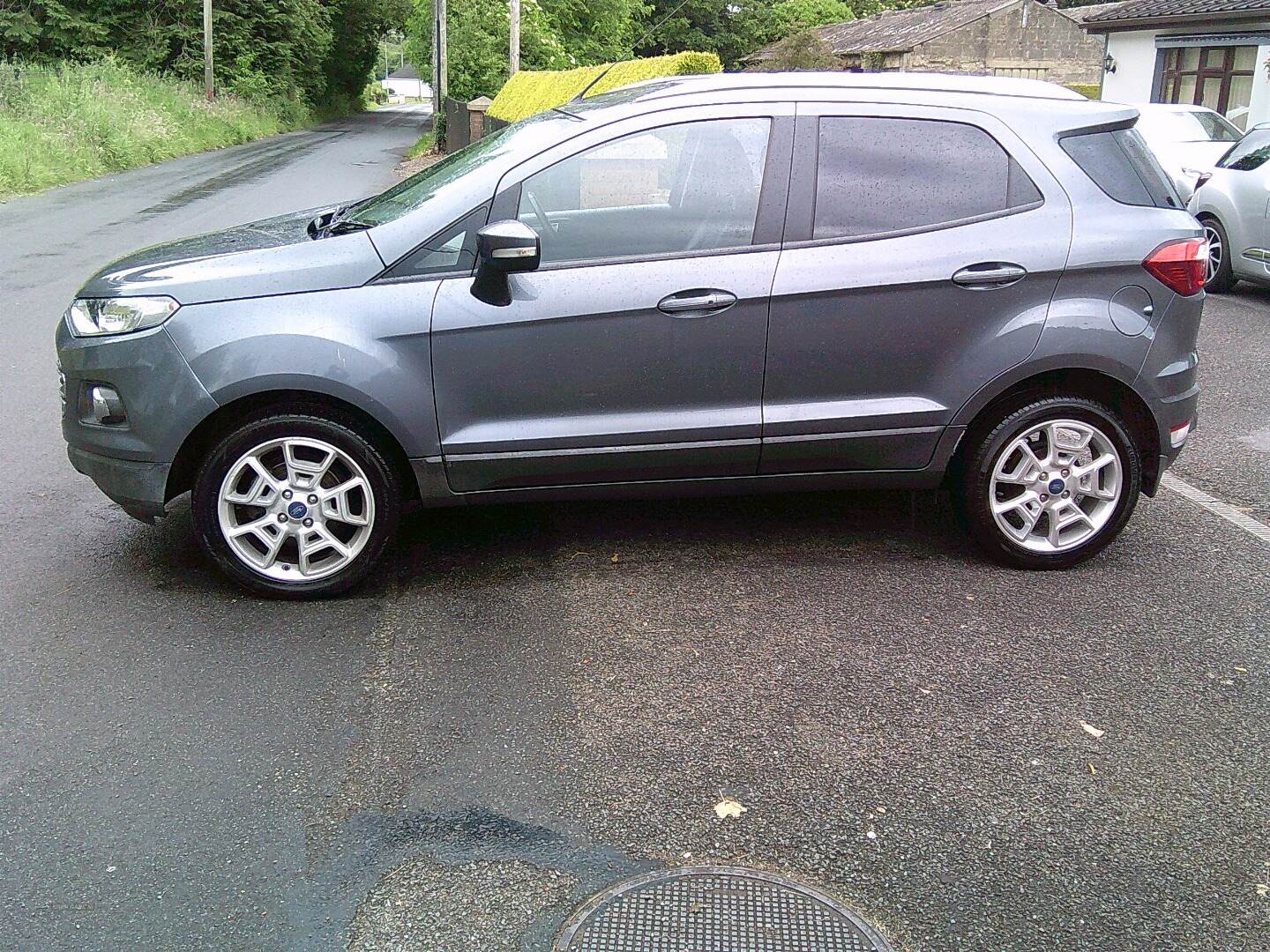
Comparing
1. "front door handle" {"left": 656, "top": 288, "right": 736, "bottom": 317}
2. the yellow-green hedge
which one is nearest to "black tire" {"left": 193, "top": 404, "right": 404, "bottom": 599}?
"front door handle" {"left": 656, "top": 288, "right": 736, "bottom": 317}

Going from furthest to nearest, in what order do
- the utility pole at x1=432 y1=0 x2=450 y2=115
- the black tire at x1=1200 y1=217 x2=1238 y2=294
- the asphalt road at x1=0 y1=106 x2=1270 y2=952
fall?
1. the utility pole at x1=432 y1=0 x2=450 y2=115
2. the black tire at x1=1200 y1=217 x2=1238 y2=294
3. the asphalt road at x1=0 y1=106 x2=1270 y2=952

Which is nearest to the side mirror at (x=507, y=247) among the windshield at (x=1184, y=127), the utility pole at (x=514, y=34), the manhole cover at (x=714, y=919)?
the manhole cover at (x=714, y=919)

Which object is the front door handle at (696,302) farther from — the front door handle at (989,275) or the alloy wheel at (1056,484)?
the alloy wheel at (1056,484)

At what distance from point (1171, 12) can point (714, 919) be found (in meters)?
31.3

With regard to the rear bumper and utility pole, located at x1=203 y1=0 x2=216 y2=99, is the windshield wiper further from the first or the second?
utility pole, located at x1=203 y1=0 x2=216 y2=99

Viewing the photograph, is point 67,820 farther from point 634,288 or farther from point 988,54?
point 988,54

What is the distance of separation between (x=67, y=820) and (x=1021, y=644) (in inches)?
123

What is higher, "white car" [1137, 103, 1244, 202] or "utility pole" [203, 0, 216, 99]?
"utility pole" [203, 0, 216, 99]

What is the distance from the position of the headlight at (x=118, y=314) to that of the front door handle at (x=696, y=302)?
178 cm

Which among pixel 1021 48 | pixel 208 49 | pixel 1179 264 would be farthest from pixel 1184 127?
pixel 1021 48

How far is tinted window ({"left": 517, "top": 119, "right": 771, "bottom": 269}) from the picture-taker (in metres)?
4.77

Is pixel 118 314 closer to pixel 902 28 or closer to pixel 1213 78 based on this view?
pixel 1213 78

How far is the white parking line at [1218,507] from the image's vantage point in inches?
229

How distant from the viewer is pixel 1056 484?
5168 millimetres
